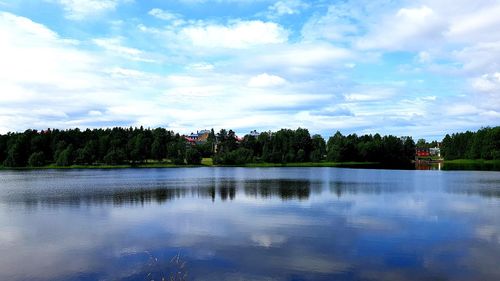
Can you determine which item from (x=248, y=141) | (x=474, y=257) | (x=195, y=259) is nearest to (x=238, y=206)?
(x=195, y=259)

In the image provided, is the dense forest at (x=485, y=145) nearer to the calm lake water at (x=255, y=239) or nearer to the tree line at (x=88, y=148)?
the tree line at (x=88, y=148)

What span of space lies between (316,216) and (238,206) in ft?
30.4

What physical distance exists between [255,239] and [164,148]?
155 meters

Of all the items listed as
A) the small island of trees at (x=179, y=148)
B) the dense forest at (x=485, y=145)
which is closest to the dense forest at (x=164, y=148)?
the small island of trees at (x=179, y=148)

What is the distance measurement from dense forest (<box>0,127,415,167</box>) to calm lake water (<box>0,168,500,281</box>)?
400ft

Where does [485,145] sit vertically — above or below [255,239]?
above

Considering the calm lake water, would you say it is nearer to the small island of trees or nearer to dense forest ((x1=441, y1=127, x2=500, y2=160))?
the small island of trees

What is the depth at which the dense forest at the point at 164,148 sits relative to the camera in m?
159

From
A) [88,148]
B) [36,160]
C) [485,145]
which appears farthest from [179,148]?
[485,145]

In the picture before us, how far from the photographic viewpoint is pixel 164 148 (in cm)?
17462

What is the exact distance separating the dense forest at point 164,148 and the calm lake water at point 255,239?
400 feet

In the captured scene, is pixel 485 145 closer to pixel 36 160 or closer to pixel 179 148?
pixel 179 148

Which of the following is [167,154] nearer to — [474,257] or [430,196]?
[430,196]

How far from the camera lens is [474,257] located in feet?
65.3
